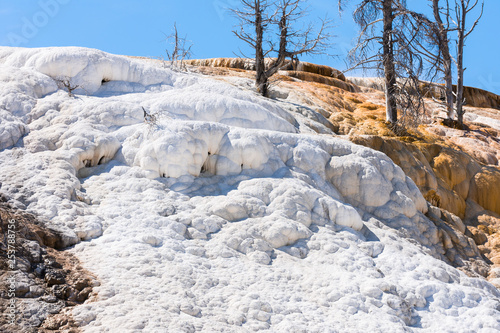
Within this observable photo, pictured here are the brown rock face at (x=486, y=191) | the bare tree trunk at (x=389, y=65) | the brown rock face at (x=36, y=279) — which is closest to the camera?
the brown rock face at (x=36, y=279)

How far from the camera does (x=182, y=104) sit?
8.84 m

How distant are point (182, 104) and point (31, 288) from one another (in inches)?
207

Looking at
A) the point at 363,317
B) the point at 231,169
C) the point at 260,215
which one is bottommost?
the point at 363,317

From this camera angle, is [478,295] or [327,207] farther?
[327,207]

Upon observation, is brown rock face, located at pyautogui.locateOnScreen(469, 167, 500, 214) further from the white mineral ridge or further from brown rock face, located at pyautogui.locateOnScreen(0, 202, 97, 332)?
brown rock face, located at pyautogui.locateOnScreen(0, 202, 97, 332)

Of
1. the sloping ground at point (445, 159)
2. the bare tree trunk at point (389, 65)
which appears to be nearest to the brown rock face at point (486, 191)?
the sloping ground at point (445, 159)

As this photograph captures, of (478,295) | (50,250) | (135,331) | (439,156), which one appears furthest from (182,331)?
(439,156)

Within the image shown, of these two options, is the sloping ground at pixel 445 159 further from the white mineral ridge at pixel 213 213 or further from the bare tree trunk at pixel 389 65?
the white mineral ridge at pixel 213 213

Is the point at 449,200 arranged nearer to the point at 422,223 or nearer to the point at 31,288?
the point at 422,223

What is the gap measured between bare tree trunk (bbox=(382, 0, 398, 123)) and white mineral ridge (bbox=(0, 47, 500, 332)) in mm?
6053

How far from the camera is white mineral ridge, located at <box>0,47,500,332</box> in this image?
4848mm

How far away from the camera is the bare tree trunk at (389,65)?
14.2 meters

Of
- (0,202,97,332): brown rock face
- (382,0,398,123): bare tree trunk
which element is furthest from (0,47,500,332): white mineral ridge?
(382,0,398,123): bare tree trunk

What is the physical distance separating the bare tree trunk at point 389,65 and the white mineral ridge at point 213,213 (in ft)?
19.9
